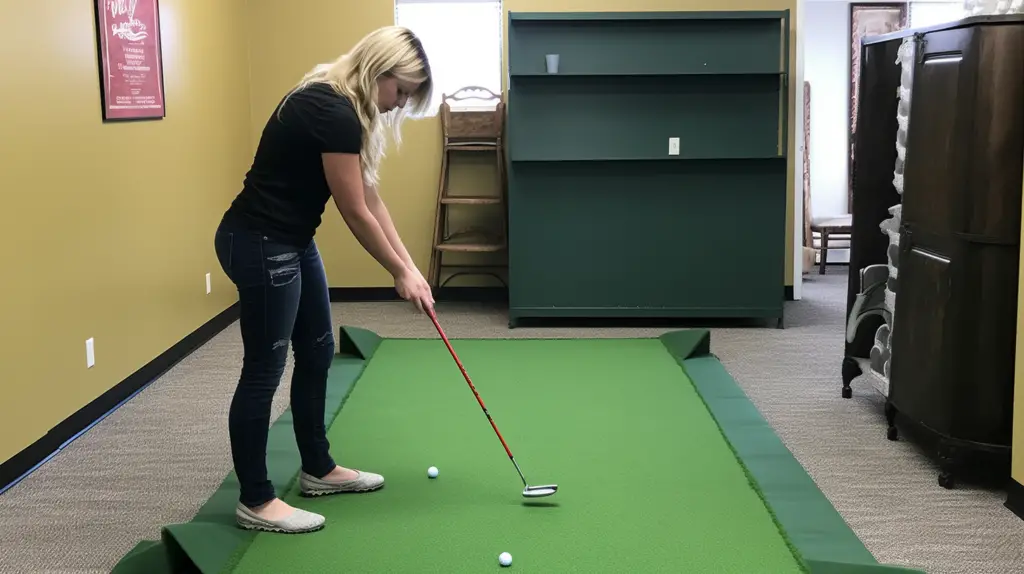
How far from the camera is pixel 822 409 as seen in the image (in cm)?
448

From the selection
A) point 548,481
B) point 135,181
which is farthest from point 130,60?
point 548,481

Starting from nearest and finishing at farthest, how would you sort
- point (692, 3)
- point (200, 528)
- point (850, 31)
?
point (200, 528)
point (692, 3)
point (850, 31)

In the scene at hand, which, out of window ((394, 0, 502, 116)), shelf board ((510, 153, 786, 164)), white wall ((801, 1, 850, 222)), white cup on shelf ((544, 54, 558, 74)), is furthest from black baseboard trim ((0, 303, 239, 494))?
white wall ((801, 1, 850, 222))

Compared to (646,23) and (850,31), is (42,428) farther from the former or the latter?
(850,31)

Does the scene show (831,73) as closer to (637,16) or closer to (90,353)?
(637,16)

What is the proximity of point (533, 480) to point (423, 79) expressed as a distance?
4.52 ft

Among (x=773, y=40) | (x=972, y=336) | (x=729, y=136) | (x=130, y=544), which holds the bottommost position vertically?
(x=130, y=544)

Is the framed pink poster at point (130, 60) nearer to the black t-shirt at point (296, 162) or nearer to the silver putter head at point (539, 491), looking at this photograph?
the black t-shirt at point (296, 162)

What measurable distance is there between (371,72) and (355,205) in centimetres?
36

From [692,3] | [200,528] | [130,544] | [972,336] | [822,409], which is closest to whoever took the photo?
[200,528]

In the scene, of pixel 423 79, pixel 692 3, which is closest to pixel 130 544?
pixel 423 79

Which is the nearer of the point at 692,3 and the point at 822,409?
the point at 822,409

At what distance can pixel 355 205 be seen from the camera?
281cm

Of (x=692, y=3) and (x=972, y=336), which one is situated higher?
(x=692, y=3)
